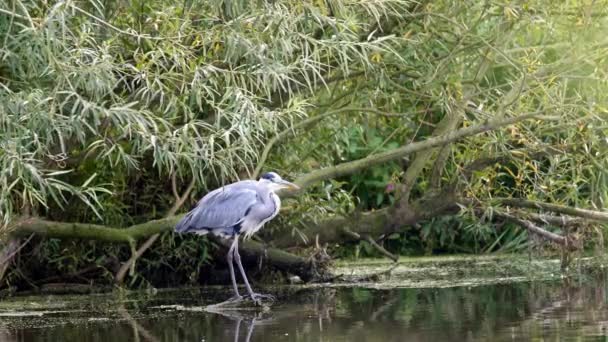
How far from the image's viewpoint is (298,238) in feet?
35.2

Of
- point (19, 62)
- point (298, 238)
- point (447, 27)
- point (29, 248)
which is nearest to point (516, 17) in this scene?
point (447, 27)

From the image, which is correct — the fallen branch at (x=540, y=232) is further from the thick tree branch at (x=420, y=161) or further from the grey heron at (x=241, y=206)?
the grey heron at (x=241, y=206)

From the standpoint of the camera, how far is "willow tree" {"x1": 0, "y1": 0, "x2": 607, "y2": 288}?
26.7 ft

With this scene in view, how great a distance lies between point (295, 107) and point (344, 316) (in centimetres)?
161

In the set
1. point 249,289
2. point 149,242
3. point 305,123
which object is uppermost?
point 305,123

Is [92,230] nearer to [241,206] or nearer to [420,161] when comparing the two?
[241,206]

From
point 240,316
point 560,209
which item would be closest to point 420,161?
point 560,209

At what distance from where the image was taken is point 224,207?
9.73 m

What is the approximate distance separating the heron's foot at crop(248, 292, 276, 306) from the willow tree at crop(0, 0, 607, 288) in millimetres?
884

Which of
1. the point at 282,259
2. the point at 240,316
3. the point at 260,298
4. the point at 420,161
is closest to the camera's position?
the point at 240,316

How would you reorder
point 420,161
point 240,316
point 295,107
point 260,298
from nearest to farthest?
point 240,316 < point 295,107 < point 260,298 < point 420,161

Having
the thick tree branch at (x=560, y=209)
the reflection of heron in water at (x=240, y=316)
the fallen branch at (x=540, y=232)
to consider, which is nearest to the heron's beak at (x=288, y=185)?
the reflection of heron in water at (x=240, y=316)

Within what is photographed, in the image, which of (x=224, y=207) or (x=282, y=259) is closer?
(x=224, y=207)

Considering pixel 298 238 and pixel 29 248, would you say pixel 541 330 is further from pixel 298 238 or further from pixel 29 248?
pixel 29 248
